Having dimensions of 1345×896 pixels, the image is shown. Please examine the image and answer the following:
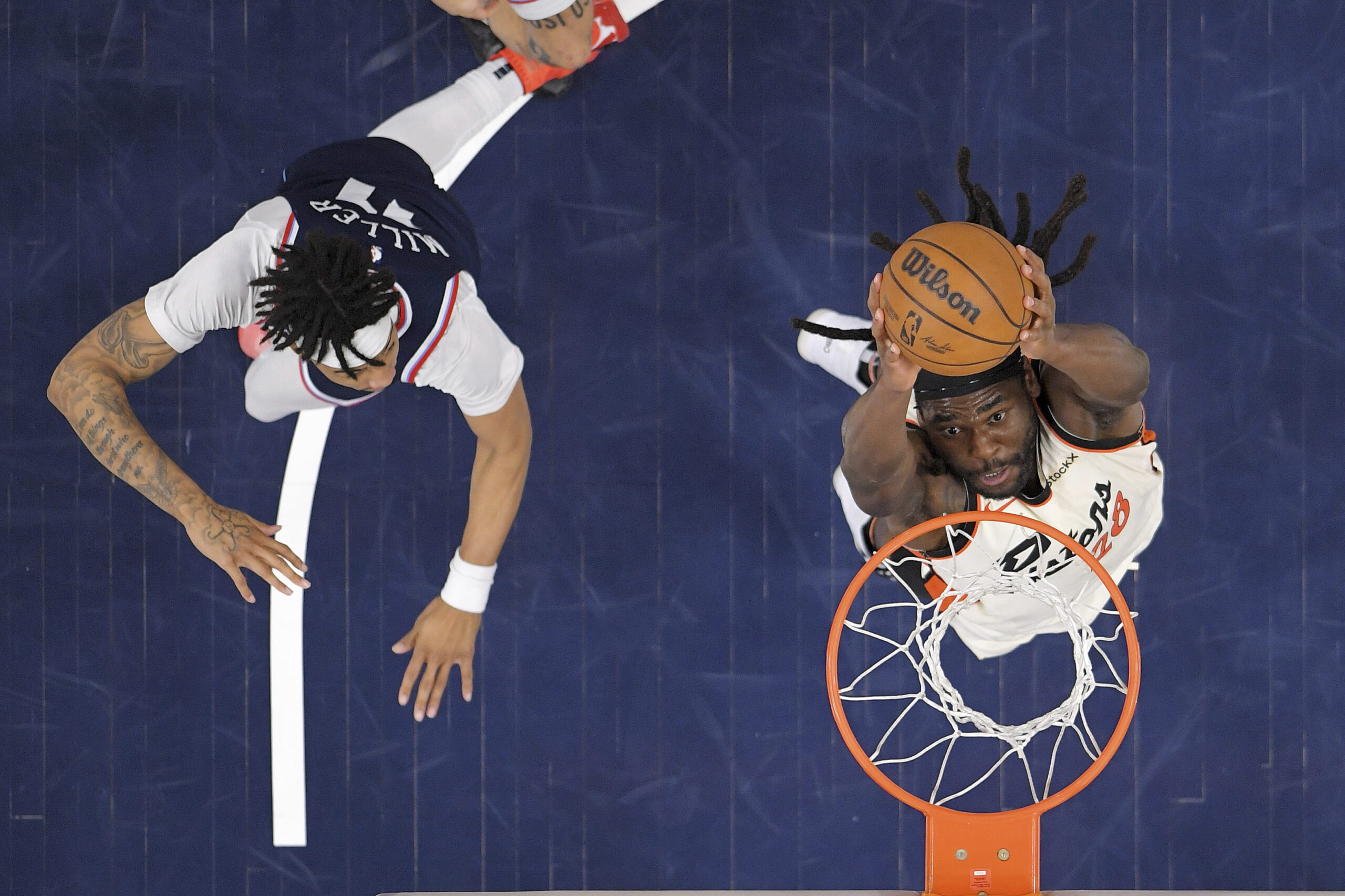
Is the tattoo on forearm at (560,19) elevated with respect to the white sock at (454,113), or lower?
elevated

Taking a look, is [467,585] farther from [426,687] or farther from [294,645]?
[294,645]

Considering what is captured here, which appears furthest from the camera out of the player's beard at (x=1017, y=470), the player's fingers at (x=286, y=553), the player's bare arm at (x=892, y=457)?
the player's beard at (x=1017, y=470)

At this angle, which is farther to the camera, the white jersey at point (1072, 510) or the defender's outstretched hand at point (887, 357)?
the white jersey at point (1072, 510)

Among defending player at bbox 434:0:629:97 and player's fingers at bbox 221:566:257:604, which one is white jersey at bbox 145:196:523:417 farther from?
defending player at bbox 434:0:629:97

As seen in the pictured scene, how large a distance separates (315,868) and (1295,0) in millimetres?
5084

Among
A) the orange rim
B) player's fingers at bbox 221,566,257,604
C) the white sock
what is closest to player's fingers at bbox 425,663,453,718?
player's fingers at bbox 221,566,257,604

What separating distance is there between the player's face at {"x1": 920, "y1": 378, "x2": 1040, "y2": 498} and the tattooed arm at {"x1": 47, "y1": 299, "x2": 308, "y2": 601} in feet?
→ 5.90

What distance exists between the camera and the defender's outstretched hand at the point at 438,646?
330 cm

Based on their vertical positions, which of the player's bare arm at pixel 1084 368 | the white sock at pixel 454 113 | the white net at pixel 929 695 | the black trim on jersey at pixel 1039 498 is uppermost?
the white sock at pixel 454 113

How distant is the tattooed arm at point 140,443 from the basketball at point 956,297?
1668 mm

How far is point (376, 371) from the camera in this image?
2.48m

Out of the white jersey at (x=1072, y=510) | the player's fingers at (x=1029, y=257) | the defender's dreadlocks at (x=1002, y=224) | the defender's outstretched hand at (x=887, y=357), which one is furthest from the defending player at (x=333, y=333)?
the player's fingers at (x=1029, y=257)

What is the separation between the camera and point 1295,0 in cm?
361

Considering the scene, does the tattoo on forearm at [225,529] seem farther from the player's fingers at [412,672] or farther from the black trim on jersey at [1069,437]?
the black trim on jersey at [1069,437]
